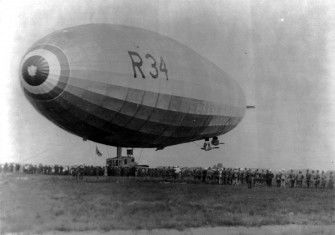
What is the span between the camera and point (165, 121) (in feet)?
67.9

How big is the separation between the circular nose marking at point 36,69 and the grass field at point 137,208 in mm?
4190

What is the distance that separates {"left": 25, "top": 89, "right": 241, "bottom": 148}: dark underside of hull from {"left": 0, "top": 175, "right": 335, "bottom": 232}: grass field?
243 cm

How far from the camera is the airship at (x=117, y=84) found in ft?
55.4

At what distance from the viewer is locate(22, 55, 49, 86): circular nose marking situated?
653 inches

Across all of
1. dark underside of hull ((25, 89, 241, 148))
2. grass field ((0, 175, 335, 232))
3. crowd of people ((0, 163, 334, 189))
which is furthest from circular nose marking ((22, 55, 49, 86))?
crowd of people ((0, 163, 334, 189))

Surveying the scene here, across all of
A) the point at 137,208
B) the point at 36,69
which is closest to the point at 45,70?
the point at 36,69

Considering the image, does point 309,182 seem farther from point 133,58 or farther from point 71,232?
point 71,232

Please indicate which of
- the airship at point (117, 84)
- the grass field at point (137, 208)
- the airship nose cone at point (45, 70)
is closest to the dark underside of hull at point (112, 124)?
the airship at point (117, 84)

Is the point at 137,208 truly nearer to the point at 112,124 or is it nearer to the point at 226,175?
the point at 112,124

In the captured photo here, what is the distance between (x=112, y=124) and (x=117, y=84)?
6.50ft

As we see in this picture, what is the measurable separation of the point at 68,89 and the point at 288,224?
31.5 ft

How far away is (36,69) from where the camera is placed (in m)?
16.6

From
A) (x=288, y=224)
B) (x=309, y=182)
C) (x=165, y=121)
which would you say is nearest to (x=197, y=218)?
(x=288, y=224)

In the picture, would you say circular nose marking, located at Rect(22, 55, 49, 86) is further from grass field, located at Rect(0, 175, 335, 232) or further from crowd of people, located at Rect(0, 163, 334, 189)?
crowd of people, located at Rect(0, 163, 334, 189)
